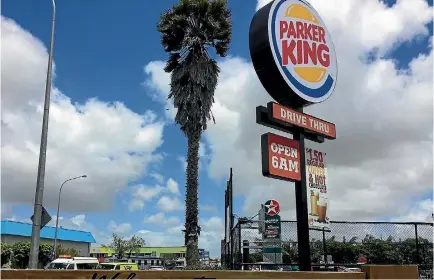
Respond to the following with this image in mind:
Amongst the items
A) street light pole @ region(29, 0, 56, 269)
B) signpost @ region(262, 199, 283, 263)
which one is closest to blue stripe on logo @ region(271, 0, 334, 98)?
signpost @ region(262, 199, 283, 263)

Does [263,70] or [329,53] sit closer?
[263,70]

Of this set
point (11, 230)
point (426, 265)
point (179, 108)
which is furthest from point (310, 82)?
point (11, 230)

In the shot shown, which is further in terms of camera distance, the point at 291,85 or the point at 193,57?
the point at 193,57

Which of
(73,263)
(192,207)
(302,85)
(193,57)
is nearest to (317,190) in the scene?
(302,85)

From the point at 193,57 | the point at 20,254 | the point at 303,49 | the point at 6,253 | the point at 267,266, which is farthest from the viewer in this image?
the point at 6,253

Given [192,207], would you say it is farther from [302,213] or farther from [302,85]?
[302,85]

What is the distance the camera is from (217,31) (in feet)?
79.9

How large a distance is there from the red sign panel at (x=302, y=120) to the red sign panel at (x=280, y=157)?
0.38 metres

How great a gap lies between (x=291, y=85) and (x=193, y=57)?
14491mm

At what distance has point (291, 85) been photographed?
9.88 m

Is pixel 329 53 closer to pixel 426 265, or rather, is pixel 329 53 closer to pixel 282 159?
pixel 282 159

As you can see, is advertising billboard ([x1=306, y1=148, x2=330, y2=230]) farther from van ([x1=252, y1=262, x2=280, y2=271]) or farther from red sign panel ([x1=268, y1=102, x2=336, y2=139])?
van ([x1=252, y1=262, x2=280, y2=271])

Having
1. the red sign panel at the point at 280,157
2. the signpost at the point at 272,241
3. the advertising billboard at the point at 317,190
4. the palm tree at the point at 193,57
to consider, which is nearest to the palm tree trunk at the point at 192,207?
the palm tree at the point at 193,57

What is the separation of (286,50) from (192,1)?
1530cm
